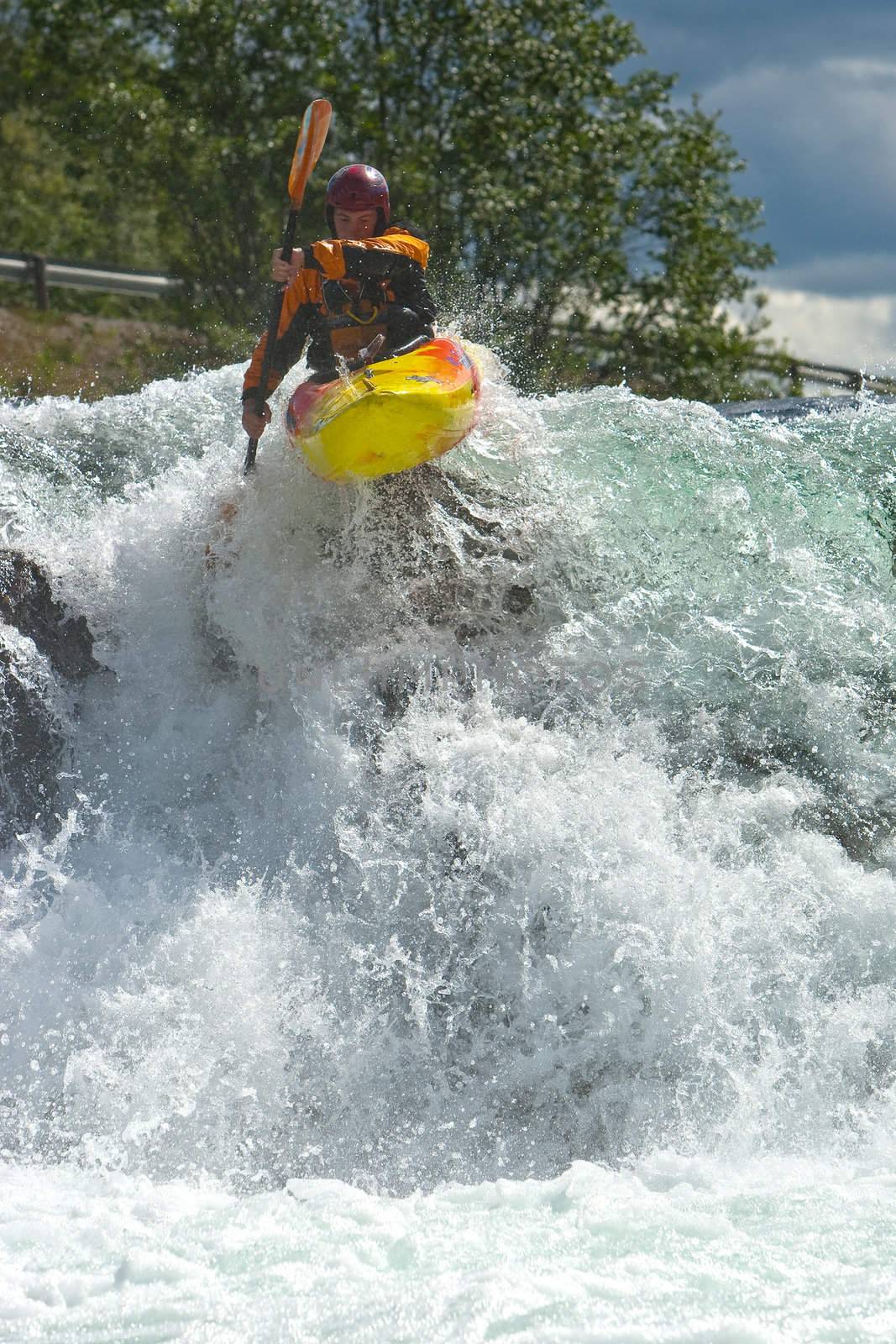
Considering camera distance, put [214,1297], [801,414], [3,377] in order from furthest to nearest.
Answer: [3,377] → [801,414] → [214,1297]

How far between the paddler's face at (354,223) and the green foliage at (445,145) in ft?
20.8

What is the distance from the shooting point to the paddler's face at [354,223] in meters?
5.18

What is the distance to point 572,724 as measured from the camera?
4539 millimetres

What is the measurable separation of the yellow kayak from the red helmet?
658mm

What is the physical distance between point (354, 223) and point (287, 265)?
467 millimetres

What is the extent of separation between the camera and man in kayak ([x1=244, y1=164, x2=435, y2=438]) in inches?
199

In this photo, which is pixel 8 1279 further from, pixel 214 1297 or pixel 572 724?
pixel 572 724

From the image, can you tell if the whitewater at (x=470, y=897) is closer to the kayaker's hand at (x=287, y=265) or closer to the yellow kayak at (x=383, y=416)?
the yellow kayak at (x=383, y=416)

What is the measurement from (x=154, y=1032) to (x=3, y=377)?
932cm

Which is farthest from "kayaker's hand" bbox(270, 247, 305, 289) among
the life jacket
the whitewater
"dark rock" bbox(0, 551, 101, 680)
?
"dark rock" bbox(0, 551, 101, 680)

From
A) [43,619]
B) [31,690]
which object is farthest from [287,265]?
[31,690]

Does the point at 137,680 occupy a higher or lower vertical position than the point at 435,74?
lower

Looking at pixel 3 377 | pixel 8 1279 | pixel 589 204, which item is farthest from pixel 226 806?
pixel 589 204

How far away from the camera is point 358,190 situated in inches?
202
